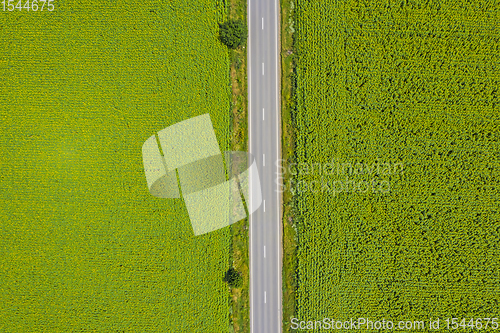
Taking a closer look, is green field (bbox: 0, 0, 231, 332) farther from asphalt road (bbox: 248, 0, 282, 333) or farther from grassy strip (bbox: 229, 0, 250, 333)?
asphalt road (bbox: 248, 0, 282, 333)

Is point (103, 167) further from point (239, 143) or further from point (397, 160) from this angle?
point (397, 160)

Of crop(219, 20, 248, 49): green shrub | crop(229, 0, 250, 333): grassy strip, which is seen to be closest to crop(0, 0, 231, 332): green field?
crop(229, 0, 250, 333): grassy strip

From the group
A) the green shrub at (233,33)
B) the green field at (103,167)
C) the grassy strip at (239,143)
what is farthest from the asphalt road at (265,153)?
the green field at (103,167)

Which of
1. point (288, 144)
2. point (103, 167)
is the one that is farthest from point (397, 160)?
point (103, 167)

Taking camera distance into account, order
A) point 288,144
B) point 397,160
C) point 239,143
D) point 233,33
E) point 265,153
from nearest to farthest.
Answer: point 397,160 < point 233,33 < point 288,144 < point 265,153 < point 239,143

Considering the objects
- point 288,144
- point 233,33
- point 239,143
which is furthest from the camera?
point 239,143

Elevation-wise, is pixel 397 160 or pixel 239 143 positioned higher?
pixel 239 143

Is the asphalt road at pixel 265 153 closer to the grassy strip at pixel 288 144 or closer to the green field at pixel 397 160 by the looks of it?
the grassy strip at pixel 288 144
